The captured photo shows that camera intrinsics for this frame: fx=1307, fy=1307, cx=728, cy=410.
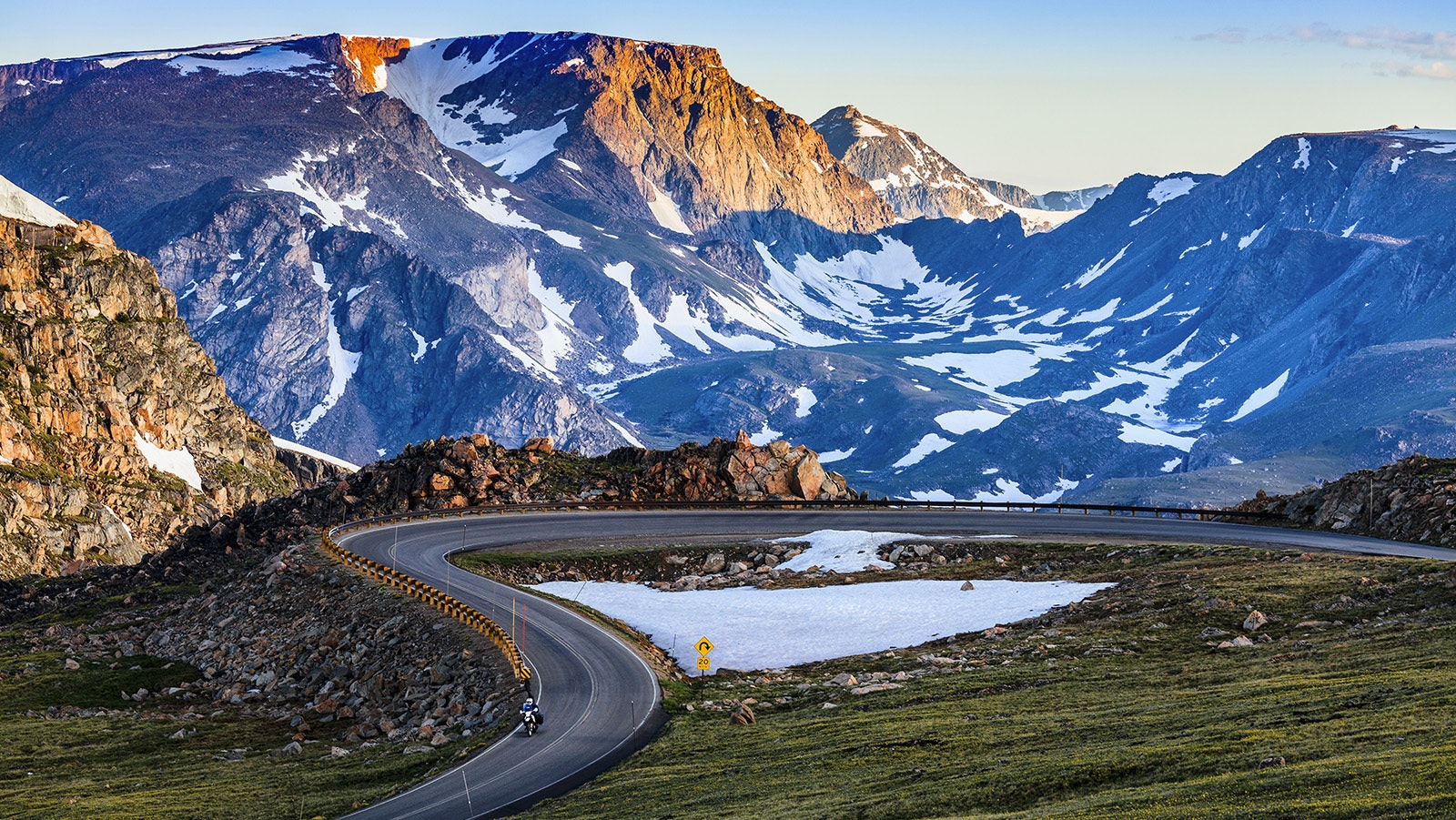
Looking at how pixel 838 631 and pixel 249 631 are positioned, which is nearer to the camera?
pixel 838 631

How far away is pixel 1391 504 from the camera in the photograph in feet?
258

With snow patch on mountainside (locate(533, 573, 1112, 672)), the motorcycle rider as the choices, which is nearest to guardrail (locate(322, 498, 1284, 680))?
snow patch on mountainside (locate(533, 573, 1112, 672))

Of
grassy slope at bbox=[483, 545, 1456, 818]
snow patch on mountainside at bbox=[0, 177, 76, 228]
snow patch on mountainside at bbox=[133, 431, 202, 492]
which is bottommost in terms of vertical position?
grassy slope at bbox=[483, 545, 1456, 818]

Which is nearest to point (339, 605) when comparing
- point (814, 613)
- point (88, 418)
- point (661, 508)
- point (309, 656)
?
point (309, 656)

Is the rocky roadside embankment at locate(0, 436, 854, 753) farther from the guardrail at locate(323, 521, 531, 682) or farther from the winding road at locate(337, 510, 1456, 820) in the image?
the winding road at locate(337, 510, 1456, 820)

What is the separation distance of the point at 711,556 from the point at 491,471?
2556 cm

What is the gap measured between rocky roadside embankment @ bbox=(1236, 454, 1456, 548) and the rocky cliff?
11605 centimetres

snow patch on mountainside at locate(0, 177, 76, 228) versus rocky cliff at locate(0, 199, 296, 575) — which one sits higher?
snow patch on mountainside at locate(0, 177, 76, 228)

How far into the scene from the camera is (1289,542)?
76125 mm

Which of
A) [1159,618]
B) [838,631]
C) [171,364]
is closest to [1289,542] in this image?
[1159,618]

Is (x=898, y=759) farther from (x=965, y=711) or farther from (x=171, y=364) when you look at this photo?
(x=171, y=364)

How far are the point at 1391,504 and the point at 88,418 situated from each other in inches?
6078

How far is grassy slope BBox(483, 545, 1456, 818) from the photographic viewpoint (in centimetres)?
2631

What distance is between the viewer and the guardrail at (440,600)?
53.8 meters
